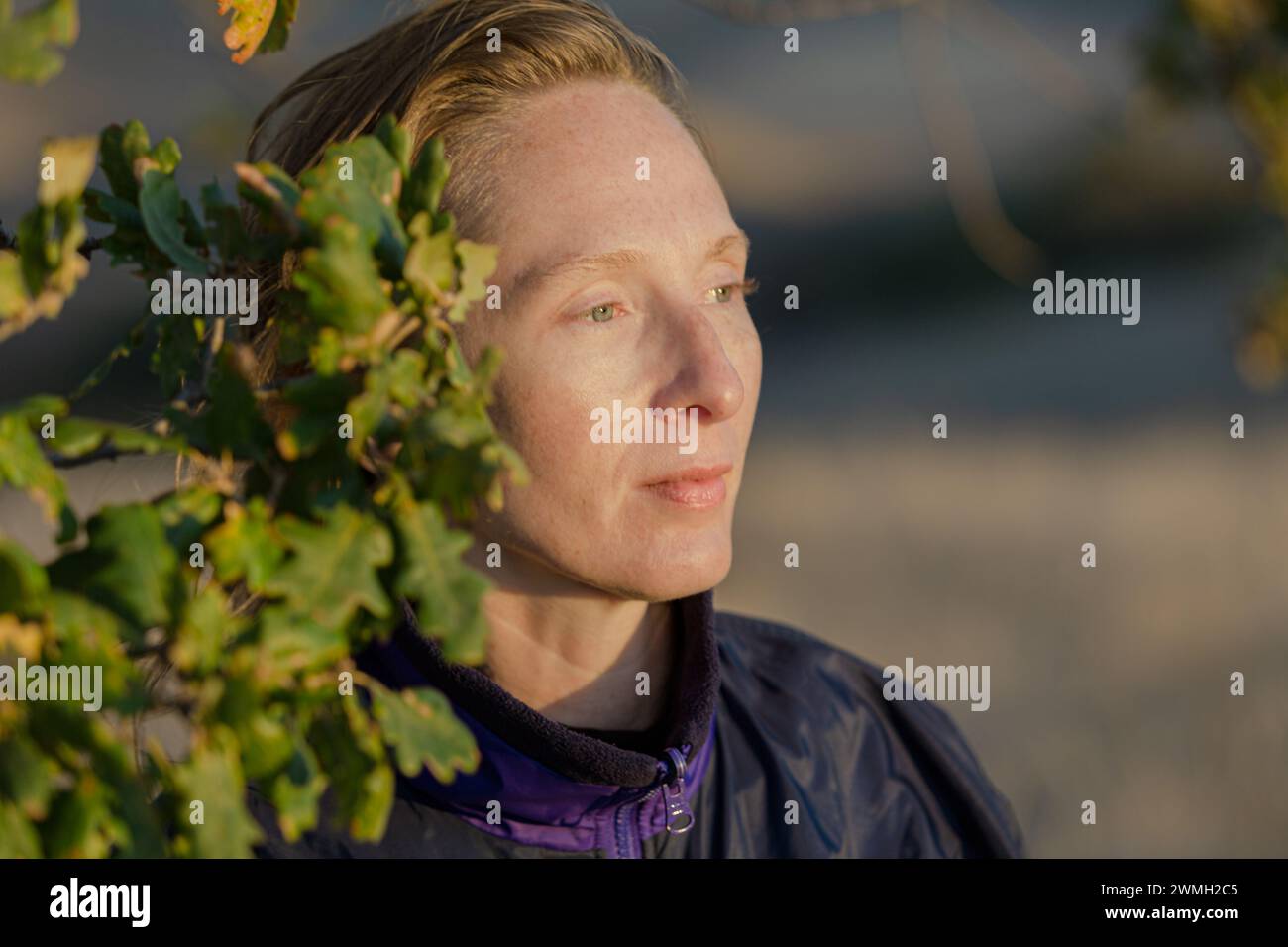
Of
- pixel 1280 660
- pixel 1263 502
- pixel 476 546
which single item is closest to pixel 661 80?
pixel 476 546

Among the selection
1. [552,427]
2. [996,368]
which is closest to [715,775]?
[552,427]

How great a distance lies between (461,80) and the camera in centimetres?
182

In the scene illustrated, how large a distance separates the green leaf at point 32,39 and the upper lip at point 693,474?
89cm

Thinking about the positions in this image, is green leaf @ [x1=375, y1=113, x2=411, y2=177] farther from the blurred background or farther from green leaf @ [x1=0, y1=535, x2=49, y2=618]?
the blurred background

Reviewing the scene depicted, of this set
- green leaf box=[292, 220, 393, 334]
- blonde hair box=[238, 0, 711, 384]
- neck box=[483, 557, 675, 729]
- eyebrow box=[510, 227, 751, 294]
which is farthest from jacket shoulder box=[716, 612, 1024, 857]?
green leaf box=[292, 220, 393, 334]

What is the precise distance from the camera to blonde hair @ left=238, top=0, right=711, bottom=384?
5.79ft

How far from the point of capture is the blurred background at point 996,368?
4426mm

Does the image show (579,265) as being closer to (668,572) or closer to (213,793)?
(668,572)

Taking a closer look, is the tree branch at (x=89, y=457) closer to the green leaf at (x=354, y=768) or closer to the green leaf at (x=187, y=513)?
the green leaf at (x=187, y=513)

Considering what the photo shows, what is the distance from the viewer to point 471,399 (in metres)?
1.02

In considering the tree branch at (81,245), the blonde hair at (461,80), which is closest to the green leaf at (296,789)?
the tree branch at (81,245)

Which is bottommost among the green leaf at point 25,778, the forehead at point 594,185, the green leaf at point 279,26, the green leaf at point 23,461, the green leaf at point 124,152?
the green leaf at point 25,778

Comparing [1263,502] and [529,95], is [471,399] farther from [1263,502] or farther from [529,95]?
[1263,502]

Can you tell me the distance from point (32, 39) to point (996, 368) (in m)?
6.48
